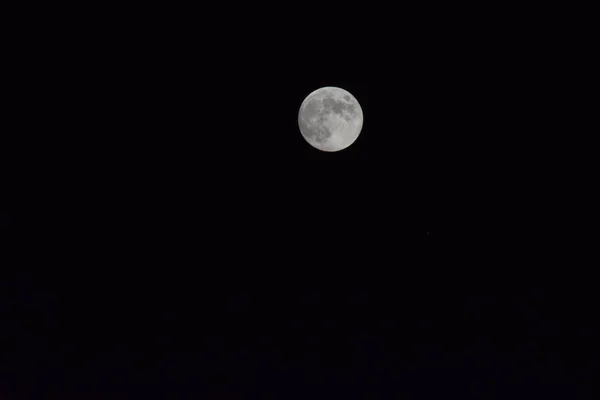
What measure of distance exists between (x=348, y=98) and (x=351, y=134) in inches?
19.5

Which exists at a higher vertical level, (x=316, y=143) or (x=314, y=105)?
(x=314, y=105)

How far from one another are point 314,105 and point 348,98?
462 mm

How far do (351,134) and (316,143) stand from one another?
510 mm

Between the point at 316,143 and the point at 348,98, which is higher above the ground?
the point at 348,98

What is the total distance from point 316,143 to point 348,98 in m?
0.81

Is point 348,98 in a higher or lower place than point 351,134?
higher

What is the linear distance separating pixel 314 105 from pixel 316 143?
56cm

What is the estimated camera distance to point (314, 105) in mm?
6238

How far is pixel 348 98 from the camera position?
6.31m

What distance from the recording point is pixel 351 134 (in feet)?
20.3
